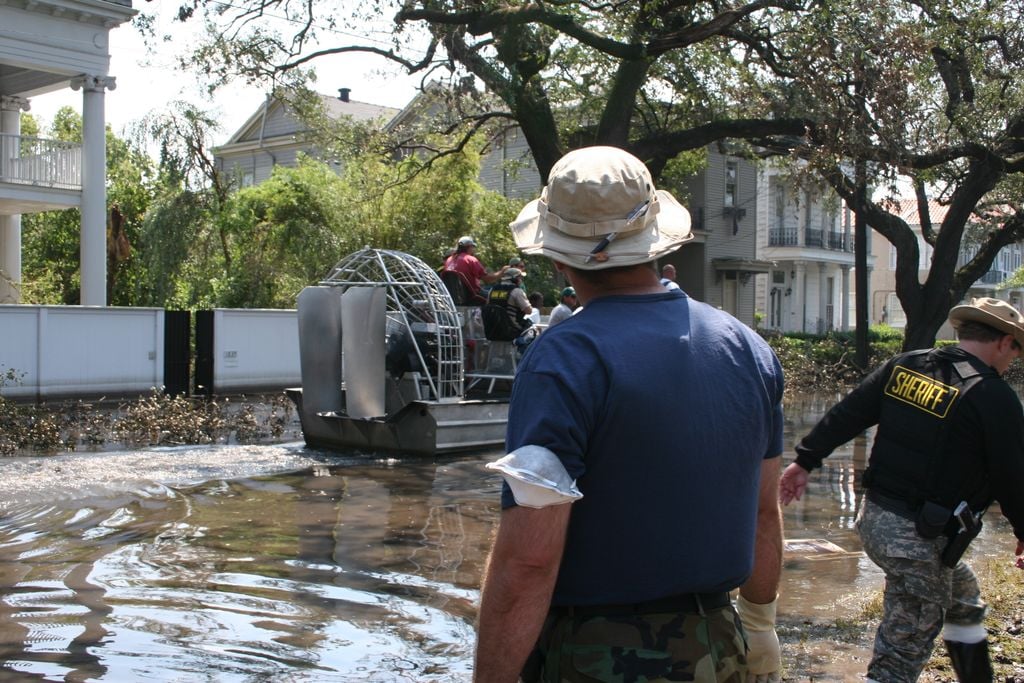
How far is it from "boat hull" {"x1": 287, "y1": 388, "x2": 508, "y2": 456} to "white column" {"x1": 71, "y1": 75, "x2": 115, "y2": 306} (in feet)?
32.4

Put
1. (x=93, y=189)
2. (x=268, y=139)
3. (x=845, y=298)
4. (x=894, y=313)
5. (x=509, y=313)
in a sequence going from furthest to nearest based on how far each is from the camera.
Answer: (x=894, y=313) → (x=845, y=298) → (x=268, y=139) → (x=93, y=189) → (x=509, y=313)

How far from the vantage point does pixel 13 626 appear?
5.68 metres

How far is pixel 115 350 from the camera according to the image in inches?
685

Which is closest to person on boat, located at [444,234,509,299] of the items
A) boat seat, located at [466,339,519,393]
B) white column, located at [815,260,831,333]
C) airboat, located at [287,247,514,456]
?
boat seat, located at [466,339,519,393]

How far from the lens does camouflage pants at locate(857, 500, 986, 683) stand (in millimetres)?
4266

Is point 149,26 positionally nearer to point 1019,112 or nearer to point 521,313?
point 521,313

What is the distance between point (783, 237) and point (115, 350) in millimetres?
32090

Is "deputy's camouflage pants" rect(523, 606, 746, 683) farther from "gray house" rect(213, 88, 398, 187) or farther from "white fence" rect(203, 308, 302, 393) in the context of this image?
"gray house" rect(213, 88, 398, 187)

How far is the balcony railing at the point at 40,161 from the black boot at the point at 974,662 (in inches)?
808

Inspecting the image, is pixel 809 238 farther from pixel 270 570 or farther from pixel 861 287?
pixel 270 570

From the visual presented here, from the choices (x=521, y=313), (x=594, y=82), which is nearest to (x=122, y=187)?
(x=594, y=82)

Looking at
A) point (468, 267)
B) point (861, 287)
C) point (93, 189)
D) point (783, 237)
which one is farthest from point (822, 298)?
point (468, 267)

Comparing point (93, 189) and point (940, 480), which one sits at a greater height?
point (93, 189)

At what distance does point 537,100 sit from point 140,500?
31.9 ft
